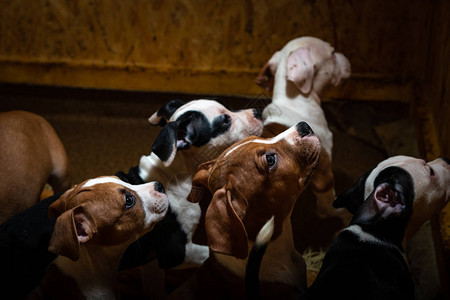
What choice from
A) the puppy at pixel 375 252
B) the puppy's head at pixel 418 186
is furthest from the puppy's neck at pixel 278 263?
the puppy's head at pixel 418 186

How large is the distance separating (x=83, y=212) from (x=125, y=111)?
2727 mm

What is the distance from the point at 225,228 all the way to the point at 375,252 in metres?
0.68

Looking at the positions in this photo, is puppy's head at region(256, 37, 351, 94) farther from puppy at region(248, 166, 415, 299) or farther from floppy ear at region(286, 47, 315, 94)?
puppy at region(248, 166, 415, 299)

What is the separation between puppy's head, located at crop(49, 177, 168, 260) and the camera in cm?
213

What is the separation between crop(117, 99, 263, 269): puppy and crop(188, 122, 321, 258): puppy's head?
474 millimetres

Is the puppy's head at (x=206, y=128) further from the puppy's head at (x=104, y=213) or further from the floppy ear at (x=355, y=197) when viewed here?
the floppy ear at (x=355, y=197)

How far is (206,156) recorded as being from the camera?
Answer: 9.05 ft

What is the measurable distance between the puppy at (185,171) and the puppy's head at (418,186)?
27.8 inches

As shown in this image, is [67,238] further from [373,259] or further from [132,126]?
[132,126]

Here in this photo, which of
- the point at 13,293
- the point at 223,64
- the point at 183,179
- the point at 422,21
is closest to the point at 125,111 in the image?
the point at 223,64

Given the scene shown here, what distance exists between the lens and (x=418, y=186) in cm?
226

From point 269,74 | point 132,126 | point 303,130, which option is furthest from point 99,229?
point 132,126

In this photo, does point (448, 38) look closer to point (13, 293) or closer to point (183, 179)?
point (183, 179)

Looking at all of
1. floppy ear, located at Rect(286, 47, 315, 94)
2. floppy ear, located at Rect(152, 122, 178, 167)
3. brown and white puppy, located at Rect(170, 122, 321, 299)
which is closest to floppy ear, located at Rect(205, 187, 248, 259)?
brown and white puppy, located at Rect(170, 122, 321, 299)
